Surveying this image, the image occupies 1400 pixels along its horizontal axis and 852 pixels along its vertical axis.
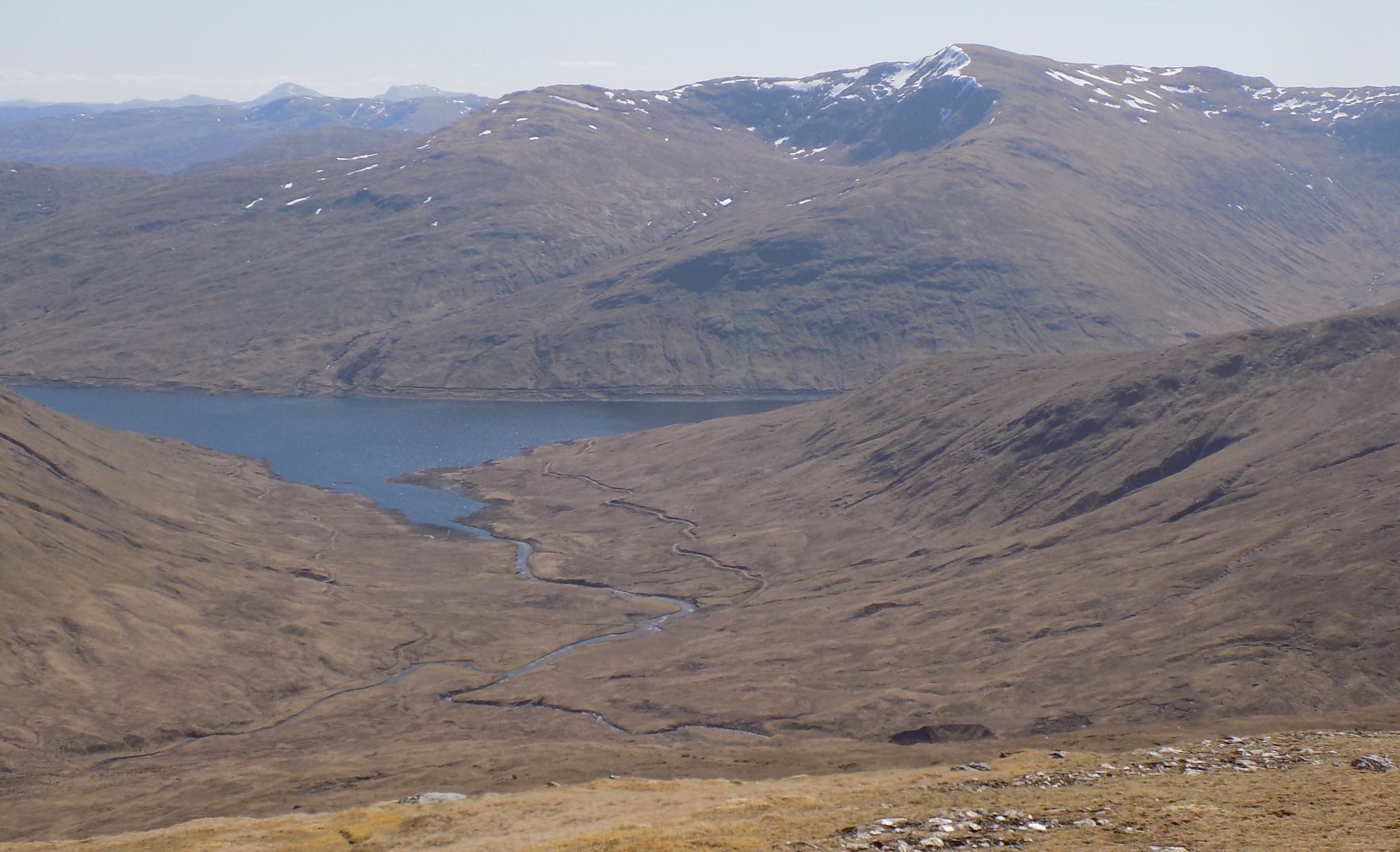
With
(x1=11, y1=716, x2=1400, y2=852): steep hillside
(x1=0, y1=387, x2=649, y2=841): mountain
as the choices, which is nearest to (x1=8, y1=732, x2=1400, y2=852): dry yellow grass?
(x1=11, y1=716, x2=1400, y2=852): steep hillside

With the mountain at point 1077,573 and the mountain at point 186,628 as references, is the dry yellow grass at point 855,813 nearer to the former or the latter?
the mountain at point 186,628

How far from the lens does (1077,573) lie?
138 m

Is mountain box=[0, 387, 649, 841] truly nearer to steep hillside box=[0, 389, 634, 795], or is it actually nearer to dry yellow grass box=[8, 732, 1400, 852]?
steep hillside box=[0, 389, 634, 795]

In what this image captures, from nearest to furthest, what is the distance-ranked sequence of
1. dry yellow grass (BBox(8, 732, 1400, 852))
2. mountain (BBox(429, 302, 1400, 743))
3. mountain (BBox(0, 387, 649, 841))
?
dry yellow grass (BBox(8, 732, 1400, 852)) < mountain (BBox(429, 302, 1400, 743)) < mountain (BBox(0, 387, 649, 841))

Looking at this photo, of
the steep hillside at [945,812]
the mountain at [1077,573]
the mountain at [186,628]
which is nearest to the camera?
the steep hillside at [945,812]

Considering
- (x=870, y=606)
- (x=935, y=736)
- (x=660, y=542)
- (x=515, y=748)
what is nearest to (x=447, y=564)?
(x=660, y=542)

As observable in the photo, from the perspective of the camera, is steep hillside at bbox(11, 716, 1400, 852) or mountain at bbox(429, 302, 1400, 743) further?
mountain at bbox(429, 302, 1400, 743)

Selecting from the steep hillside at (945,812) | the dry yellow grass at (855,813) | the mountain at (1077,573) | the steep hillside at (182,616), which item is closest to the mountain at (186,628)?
the steep hillside at (182,616)

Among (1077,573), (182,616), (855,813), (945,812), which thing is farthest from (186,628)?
(945,812)

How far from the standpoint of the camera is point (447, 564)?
614 feet

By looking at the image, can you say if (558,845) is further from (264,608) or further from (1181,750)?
(264,608)

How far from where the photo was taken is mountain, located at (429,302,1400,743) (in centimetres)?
10700

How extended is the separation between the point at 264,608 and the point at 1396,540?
388 feet

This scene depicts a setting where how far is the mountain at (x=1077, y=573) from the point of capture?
4213 inches
